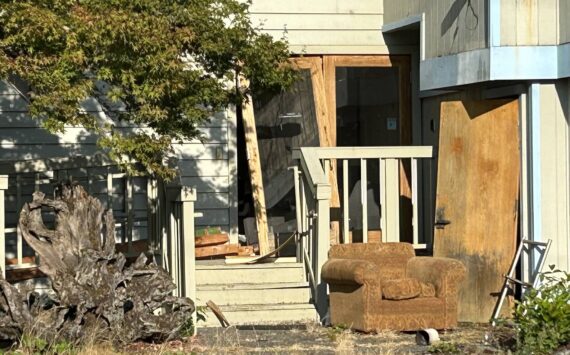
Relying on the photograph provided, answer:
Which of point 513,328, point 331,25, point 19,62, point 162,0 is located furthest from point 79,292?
point 331,25

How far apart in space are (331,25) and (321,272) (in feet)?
14.5

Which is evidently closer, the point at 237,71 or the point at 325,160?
the point at 237,71

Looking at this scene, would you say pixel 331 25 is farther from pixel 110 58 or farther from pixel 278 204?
pixel 110 58

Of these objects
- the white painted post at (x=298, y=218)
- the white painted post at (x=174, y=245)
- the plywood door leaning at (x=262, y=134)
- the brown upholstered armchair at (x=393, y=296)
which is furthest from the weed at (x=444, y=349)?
the plywood door leaning at (x=262, y=134)

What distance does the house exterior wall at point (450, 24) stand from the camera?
11.2 meters

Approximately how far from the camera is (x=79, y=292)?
8.77 metres

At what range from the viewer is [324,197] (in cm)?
1112

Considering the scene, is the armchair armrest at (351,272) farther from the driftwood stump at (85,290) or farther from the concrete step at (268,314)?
the driftwood stump at (85,290)

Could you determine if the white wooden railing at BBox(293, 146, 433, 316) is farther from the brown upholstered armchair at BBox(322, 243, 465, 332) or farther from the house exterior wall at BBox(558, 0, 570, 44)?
the house exterior wall at BBox(558, 0, 570, 44)

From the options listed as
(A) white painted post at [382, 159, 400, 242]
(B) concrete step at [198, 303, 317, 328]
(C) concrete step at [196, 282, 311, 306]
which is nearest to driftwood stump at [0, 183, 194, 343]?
(B) concrete step at [198, 303, 317, 328]

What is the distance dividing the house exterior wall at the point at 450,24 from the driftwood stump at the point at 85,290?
4035mm

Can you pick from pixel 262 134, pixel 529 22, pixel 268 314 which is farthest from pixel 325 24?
pixel 268 314

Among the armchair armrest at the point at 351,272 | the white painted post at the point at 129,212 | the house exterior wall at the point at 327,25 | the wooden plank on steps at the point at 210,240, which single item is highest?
the house exterior wall at the point at 327,25

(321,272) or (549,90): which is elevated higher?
(549,90)
